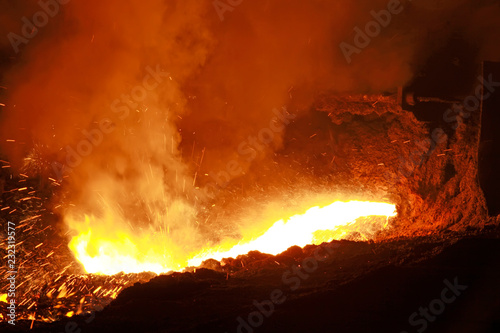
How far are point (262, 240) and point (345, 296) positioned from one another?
3461 millimetres

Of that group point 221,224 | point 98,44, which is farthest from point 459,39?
point 98,44

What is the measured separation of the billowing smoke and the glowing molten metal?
0.46 m

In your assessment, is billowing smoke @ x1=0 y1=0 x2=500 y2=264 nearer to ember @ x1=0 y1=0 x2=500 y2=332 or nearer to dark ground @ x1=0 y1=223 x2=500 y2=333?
ember @ x1=0 y1=0 x2=500 y2=332

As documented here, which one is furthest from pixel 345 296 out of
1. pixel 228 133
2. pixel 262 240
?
pixel 228 133

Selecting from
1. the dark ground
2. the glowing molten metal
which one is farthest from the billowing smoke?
the dark ground

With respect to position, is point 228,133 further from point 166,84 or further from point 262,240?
point 262,240

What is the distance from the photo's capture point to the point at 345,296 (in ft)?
11.9

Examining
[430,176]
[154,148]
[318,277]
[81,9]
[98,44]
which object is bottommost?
[318,277]

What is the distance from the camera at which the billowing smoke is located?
6.43m

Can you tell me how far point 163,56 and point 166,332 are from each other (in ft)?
16.3

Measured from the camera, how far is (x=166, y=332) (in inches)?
135

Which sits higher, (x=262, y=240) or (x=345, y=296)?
(x=262, y=240)

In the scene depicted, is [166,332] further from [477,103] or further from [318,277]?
[477,103]

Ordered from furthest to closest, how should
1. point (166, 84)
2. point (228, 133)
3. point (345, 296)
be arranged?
point (228, 133) < point (166, 84) < point (345, 296)
